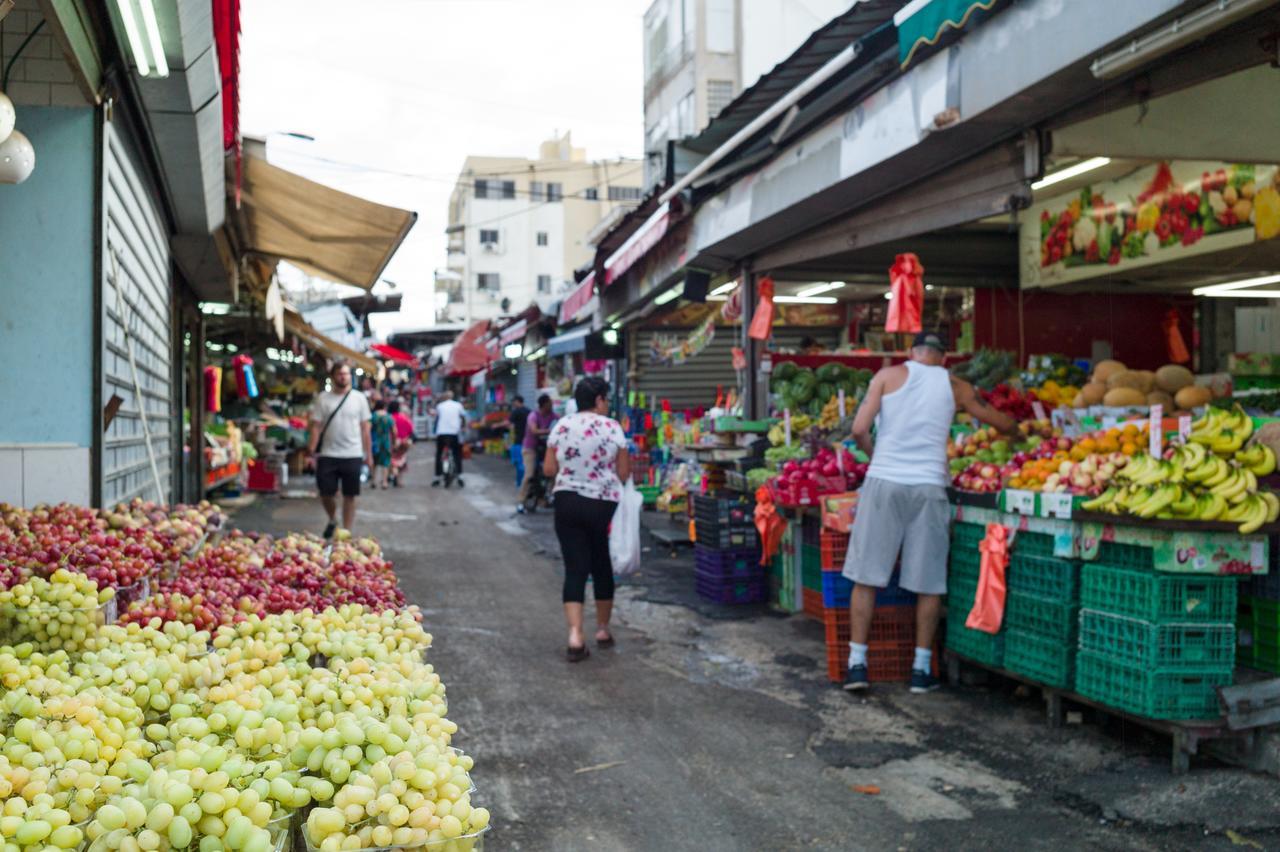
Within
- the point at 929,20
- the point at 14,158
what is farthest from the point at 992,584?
the point at 14,158

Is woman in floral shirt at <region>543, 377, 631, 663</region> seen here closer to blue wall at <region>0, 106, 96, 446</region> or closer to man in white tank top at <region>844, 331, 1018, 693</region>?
man in white tank top at <region>844, 331, 1018, 693</region>

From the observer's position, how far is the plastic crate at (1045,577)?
5379 mm

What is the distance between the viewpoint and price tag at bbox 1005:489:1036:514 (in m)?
5.60

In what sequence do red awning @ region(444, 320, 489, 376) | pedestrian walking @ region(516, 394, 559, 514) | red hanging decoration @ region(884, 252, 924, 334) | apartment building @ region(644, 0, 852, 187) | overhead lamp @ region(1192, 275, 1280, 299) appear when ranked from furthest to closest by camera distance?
apartment building @ region(644, 0, 852, 187), red awning @ region(444, 320, 489, 376), pedestrian walking @ region(516, 394, 559, 514), overhead lamp @ region(1192, 275, 1280, 299), red hanging decoration @ region(884, 252, 924, 334)

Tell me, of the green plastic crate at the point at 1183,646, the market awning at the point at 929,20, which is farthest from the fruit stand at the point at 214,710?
the market awning at the point at 929,20

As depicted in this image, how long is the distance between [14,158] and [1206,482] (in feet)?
18.2

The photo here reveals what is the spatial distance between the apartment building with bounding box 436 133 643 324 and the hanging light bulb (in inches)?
2495

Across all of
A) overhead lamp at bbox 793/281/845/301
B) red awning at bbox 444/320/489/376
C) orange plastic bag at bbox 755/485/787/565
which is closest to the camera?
orange plastic bag at bbox 755/485/787/565

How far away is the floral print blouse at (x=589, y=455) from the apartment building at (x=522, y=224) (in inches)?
2406

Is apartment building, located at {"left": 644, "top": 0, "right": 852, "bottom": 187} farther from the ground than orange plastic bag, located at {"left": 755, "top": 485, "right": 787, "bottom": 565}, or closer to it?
farther from the ground

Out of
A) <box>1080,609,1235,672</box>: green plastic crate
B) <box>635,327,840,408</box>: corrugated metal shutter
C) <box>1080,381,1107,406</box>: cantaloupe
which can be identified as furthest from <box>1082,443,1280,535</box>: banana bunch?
<box>635,327,840,408</box>: corrugated metal shutter

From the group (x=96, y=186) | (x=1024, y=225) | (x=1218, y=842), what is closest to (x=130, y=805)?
(x=1218, y=842)

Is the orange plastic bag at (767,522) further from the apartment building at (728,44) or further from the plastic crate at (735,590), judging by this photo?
the apartment building at (728,44)

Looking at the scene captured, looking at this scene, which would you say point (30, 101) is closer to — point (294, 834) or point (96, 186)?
point (96, 186)
